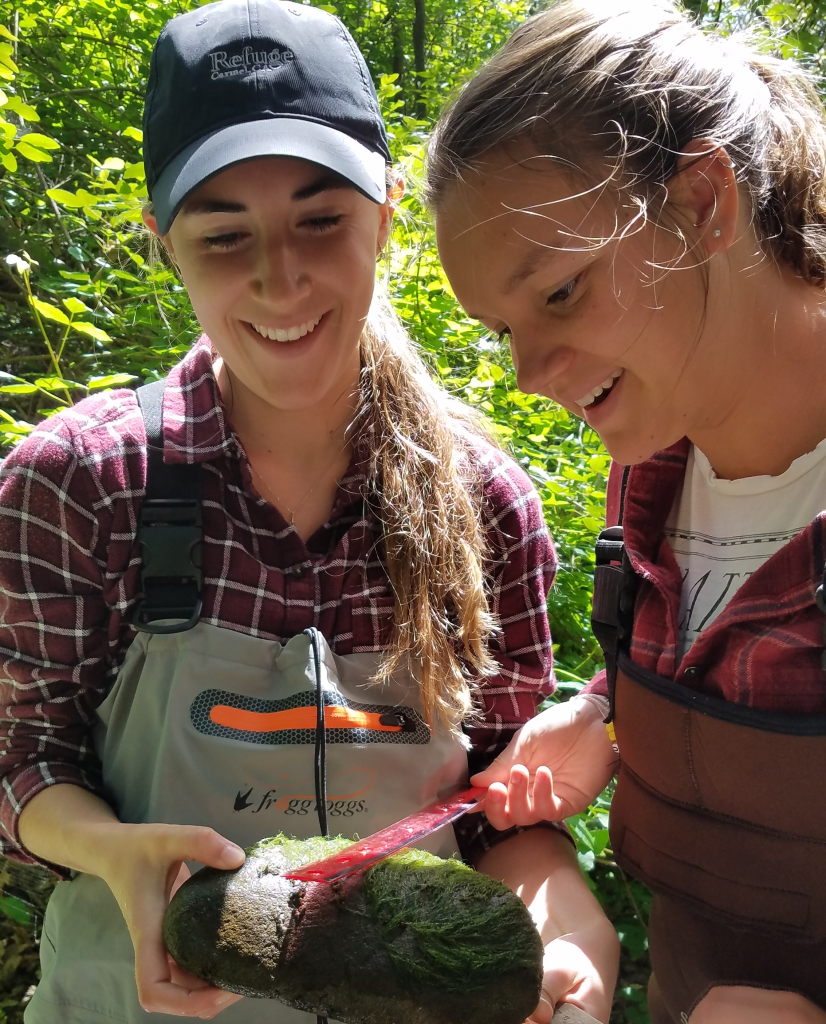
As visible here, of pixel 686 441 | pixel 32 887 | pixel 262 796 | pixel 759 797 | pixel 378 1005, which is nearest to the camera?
pixel 378 1005

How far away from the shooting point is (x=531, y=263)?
1231mm

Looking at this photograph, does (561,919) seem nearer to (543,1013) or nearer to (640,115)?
Answer: (543,1013)

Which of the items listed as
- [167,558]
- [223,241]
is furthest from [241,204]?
[167,558]

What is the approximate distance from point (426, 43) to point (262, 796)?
484 inches

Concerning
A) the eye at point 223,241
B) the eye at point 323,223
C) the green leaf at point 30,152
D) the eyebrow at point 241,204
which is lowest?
the eye at point 223,241

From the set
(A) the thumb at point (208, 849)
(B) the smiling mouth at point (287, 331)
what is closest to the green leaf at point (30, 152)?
(B) the smiling mouth at point (287, 331)

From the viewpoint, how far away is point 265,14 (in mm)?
1432

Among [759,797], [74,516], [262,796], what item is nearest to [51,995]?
[262,796]

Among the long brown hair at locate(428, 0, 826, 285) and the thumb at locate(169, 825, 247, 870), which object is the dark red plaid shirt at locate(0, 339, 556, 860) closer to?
the thumb at locate(169, 825, 247, 870)

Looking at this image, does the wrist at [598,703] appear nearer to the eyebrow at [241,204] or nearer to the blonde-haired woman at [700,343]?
the blonde-haired woman at [700,343]

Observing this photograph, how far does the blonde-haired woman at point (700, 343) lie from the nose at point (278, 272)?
0.93ft

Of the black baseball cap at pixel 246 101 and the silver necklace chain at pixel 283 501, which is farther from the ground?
the black baseball cap at pixel 246 101

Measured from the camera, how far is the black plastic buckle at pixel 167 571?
147 centimetres

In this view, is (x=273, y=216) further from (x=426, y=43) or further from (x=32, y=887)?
(x=426, y=43)
